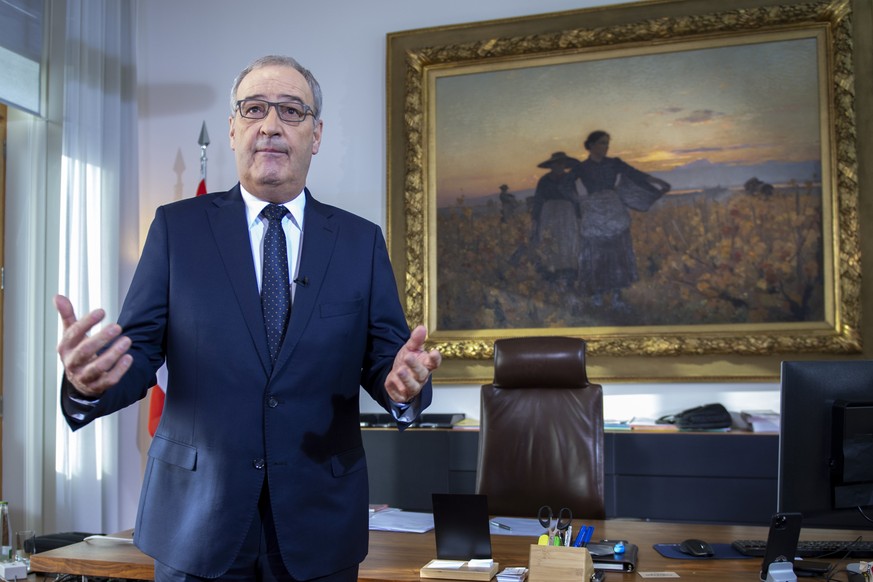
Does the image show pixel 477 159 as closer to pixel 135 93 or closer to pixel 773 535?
pixel 135 93

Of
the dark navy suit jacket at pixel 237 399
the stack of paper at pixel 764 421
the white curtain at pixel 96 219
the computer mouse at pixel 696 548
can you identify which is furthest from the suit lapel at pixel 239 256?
the stack of paper at pixel 764 421

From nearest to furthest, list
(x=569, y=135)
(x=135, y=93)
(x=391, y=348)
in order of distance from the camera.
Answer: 1. (x=391, y=348)
2. (x=569, y=135)
3. (x=135, y=93)

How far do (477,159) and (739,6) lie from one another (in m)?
1.57

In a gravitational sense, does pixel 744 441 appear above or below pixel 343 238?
below

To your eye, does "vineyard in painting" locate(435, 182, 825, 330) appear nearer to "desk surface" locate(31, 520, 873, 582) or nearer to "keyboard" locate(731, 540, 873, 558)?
"desk surface" locate(31, 520, 873, 582)

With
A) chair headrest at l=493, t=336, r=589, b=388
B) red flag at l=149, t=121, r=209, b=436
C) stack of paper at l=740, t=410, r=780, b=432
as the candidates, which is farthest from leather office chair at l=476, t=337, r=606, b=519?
red flag at l=149, t=121, r=209, b=436

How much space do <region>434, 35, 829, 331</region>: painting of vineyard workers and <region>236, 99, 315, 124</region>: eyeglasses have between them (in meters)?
3.03

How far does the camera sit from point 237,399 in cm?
149

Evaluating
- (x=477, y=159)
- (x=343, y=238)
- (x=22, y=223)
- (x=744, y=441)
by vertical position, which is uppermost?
(x=477, y=159)

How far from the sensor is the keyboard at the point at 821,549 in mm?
2330

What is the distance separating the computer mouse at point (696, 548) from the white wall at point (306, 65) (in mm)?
2106

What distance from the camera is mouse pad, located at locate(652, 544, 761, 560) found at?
7.48 feet

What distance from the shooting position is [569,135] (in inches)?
181

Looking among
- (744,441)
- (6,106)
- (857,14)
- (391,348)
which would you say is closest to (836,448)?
(391,348)
